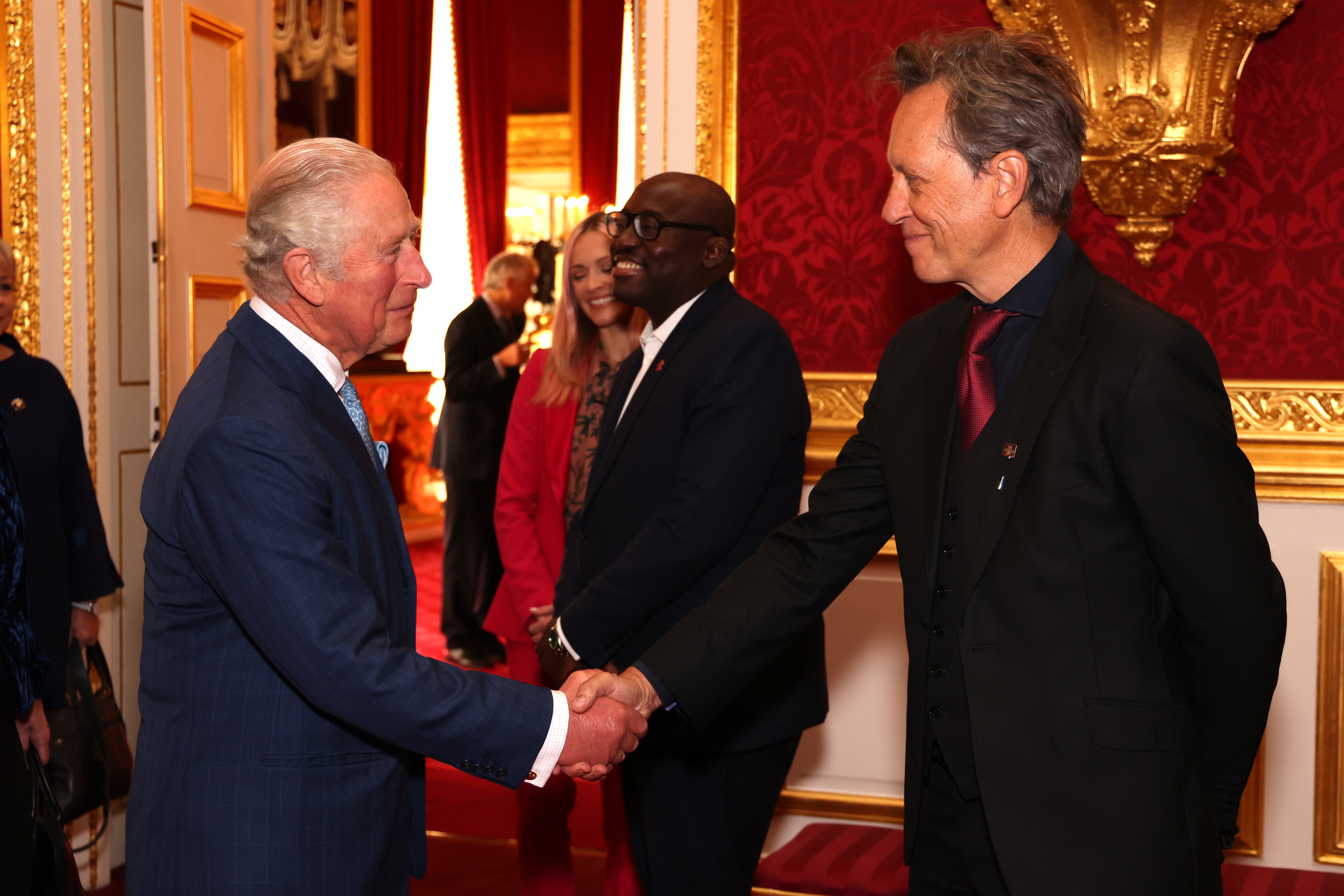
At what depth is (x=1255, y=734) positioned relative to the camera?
165 cm

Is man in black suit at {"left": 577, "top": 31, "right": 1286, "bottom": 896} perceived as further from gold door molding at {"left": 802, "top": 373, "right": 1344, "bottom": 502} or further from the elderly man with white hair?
gold door molding at {"left": 802, "top": 373, "right": 1344, "bottom": 502}

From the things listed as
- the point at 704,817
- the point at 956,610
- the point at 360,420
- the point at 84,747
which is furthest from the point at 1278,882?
the point at 84,747

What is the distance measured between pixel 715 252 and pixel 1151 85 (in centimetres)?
147

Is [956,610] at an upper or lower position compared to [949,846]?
upper

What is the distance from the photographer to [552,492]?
319 centimetres

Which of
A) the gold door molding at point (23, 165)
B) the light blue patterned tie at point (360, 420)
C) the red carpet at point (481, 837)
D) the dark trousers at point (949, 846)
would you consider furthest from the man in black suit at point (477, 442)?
the dark trousers at point (949, 846)

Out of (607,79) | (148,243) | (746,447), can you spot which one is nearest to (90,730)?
(148,243)

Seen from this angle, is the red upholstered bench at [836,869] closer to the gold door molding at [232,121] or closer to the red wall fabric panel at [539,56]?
the gold door molding at [232,121]

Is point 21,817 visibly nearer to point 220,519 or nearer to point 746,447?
point 220,519

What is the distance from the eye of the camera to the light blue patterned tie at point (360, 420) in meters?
1.79

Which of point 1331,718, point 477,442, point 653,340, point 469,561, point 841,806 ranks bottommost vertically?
point 841,806

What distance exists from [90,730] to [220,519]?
1.97 m

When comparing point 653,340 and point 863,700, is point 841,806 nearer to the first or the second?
point 863,700

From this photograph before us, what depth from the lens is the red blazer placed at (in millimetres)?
3131
